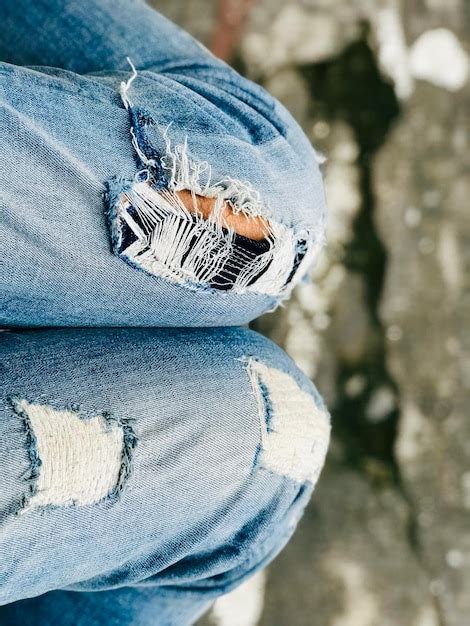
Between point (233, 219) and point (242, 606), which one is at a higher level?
point (233, 219)

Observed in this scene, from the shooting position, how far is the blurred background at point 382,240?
1.12 meters

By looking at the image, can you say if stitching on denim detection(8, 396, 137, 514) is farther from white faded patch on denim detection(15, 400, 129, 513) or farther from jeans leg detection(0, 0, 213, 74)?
jeans leg detection(0, 0, 213, 74)

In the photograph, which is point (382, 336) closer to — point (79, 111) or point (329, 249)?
point (329, 249)

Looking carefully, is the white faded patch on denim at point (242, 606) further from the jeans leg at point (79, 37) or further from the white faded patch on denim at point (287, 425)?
the jeans leg at point (79, 37)

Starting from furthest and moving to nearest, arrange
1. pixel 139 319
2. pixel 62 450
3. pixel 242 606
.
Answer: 1. pixel 242 606
2. pixel 139 319
3. pixel 62 450

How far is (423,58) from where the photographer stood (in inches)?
Answer: 44.4

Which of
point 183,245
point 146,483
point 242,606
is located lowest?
point 242,606

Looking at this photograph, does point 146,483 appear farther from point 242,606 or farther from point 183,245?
point 242,606

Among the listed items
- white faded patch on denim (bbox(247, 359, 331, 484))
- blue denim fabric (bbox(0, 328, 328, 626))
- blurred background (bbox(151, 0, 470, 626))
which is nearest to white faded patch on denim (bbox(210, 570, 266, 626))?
blurred background (bbox(151, 0, 470, 626))

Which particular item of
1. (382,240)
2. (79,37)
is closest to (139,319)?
(79,37)

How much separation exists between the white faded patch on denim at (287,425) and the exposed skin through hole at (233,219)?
5.6 inches

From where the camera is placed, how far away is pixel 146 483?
60cm

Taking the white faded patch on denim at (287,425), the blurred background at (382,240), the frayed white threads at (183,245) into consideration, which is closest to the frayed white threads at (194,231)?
the frayed white threads at (183,245)

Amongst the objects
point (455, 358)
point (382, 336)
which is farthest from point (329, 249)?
point (455, 358)
